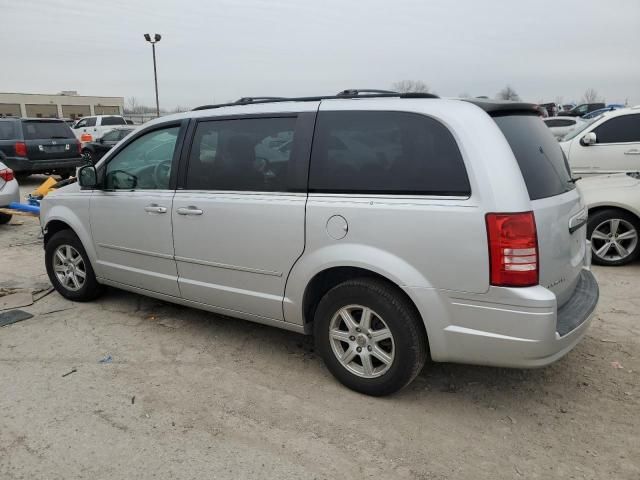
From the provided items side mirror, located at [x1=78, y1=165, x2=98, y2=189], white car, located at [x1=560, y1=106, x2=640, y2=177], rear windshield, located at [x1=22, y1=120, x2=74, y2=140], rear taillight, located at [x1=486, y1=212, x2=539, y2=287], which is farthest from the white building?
rear taillight, located at [x1=486, y1=212, x2=539, y2=287]

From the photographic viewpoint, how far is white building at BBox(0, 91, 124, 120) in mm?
75062

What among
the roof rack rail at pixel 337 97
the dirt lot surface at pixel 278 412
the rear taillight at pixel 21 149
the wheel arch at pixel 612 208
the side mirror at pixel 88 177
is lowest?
the dirt lot surface at pixel 278 412

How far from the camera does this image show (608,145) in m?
8.04

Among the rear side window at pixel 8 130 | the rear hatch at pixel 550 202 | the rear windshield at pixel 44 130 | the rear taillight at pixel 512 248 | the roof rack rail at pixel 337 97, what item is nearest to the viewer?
the rear taillight at pixel 512 248

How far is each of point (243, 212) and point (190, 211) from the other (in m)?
0.52

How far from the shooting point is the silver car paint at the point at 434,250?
2701mm

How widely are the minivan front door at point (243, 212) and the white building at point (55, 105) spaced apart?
75806 millimetres

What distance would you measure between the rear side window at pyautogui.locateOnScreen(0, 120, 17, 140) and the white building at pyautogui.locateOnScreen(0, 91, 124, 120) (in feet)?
212

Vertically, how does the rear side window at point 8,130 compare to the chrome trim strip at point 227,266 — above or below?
above

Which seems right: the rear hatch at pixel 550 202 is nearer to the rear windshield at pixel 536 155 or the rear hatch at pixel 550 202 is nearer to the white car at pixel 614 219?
the rear windshield at pixel 536 155

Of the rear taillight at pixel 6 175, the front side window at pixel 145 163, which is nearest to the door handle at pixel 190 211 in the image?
the front side window at pixel 145 163

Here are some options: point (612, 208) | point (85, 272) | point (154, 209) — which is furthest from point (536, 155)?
point (85, 272)

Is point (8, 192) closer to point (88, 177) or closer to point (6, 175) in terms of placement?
point (6, 175)

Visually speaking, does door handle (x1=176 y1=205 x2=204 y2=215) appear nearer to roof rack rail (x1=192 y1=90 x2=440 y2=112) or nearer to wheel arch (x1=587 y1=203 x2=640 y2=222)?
roof rack rail (x1=192 y1=90 x2=440 y2=112)
